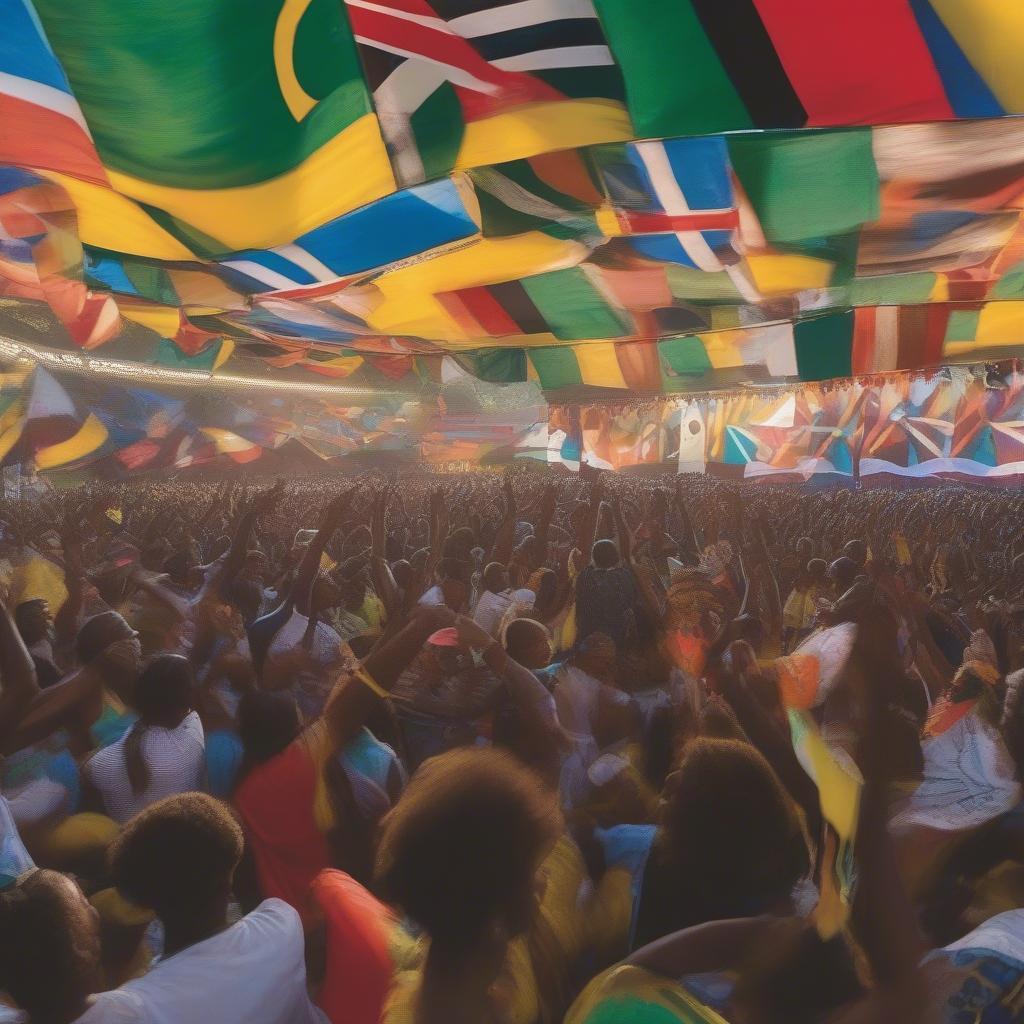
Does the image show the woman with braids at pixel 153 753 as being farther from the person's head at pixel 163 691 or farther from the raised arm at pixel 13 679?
the raised arm at pixel 13 679

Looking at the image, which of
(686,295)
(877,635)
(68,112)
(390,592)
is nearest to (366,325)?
(686,295)

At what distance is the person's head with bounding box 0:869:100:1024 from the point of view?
3.34 feet

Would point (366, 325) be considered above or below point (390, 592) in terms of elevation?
above

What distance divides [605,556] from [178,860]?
2.66 m

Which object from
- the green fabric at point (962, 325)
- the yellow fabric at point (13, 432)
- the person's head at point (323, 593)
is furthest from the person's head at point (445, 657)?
the yellow fabric at point (13, 432)

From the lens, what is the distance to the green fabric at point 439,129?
249 centimetres

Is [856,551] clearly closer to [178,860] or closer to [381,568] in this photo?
[381,568]

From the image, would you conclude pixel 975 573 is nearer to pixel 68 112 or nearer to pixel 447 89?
pixel 447 89

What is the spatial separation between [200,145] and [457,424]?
8201 mm

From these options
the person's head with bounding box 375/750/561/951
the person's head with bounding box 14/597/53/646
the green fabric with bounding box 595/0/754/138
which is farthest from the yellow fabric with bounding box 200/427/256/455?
the person's head with bounding box 375/750/561/951

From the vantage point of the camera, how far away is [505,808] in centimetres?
110

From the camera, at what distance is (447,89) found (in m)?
2.45

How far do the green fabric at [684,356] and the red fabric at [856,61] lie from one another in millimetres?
3250

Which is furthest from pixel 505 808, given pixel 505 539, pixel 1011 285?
pixel 1011 285
